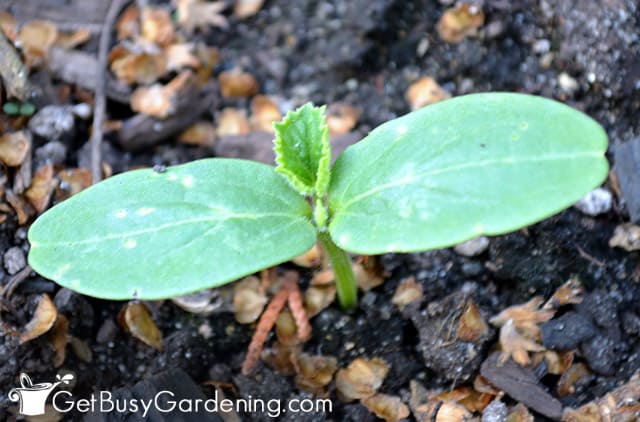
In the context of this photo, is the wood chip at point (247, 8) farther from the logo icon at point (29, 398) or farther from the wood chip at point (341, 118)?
the logo icon at point (29, 398)

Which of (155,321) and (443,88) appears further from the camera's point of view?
(443,88)

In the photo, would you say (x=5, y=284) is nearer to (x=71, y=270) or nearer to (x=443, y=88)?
(x=71, y=270)

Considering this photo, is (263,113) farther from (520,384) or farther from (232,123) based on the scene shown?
(520,384)

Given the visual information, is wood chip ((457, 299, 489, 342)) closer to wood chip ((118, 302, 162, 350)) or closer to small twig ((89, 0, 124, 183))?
wood chip ((118, 302, 162, 350))

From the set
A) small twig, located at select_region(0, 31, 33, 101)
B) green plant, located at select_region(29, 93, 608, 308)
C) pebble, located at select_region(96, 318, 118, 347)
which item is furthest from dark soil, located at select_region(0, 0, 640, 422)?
green plant, located at select_region(29, 93, 608, 308)

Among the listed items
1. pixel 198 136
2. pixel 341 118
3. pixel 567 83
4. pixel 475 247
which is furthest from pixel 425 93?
pixel 198 136

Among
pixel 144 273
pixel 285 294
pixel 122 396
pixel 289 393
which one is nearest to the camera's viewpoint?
pixel 144 273

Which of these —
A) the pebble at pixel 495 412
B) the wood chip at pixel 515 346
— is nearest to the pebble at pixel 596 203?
the wood chip at pixel 515 346

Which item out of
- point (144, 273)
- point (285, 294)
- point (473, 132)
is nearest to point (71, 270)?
point (144, 273)
